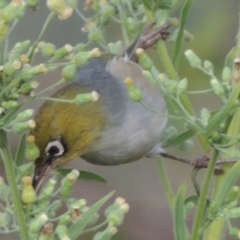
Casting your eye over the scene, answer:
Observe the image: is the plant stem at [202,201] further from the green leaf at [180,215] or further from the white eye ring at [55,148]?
the white eye ring at [55,148]

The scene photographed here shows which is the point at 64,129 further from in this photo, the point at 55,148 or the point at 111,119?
the point at 111,119

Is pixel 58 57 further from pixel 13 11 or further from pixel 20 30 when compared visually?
pixel 20 30

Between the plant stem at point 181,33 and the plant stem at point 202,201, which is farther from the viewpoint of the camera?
the plant stem at point 181,33

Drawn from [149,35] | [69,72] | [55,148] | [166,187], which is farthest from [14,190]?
[149,35]

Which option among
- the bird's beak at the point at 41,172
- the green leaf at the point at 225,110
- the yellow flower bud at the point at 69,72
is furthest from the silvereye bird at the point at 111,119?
the green leaf at the point at 225,110

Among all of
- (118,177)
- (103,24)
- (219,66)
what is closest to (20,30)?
(118,177)

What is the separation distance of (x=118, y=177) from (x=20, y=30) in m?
1.60

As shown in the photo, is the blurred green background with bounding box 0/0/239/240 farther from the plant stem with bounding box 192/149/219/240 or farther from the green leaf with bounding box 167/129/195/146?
the plant stem with bounding box 192/149/219/240

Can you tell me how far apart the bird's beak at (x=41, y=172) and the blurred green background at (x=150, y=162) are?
2892 millimetres

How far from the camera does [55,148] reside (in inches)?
109

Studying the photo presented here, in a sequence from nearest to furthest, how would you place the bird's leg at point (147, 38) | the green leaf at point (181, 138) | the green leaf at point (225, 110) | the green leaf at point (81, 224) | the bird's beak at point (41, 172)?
the green leaf at point (225, 110) → the green leaf at point (81, 224) → the bird's beak at point (41, 172) → the green leaf at point (181, 138) → the bird's leg at point (147, 38)

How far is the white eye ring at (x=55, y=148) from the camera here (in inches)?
106

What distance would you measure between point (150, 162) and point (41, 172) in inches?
174

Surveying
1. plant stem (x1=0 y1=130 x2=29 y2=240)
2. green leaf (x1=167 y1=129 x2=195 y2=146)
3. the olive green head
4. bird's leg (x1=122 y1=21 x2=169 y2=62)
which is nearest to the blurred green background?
bird's leg (x1=122 y1=21 x2=169 y2=62)
